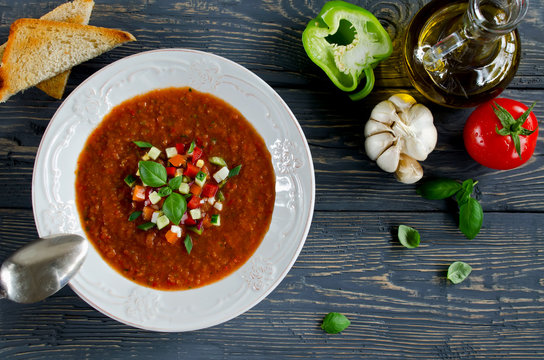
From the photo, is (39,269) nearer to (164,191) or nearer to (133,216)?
(133,216)

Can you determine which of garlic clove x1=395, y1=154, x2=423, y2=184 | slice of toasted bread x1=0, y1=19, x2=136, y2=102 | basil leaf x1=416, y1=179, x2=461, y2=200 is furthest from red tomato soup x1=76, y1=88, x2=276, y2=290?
basil leaf x1=416, y1=179, x2=461, y2=200

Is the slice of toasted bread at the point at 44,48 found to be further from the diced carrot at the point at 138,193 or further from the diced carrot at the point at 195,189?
the diced carrot at the point at 195,189

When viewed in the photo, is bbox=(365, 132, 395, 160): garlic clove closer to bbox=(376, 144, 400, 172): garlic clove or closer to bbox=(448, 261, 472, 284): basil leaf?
bbox=(376, 144, 400, 172): garlic clove

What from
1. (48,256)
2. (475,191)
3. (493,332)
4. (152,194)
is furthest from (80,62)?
(493,332)

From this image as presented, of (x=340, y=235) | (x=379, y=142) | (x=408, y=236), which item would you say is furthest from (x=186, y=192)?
(x=408, y=236)

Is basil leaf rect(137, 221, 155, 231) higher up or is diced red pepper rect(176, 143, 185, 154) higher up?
diced red pepper rect(176, 143, 185, 154)

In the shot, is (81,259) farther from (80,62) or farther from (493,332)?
(493,332)
